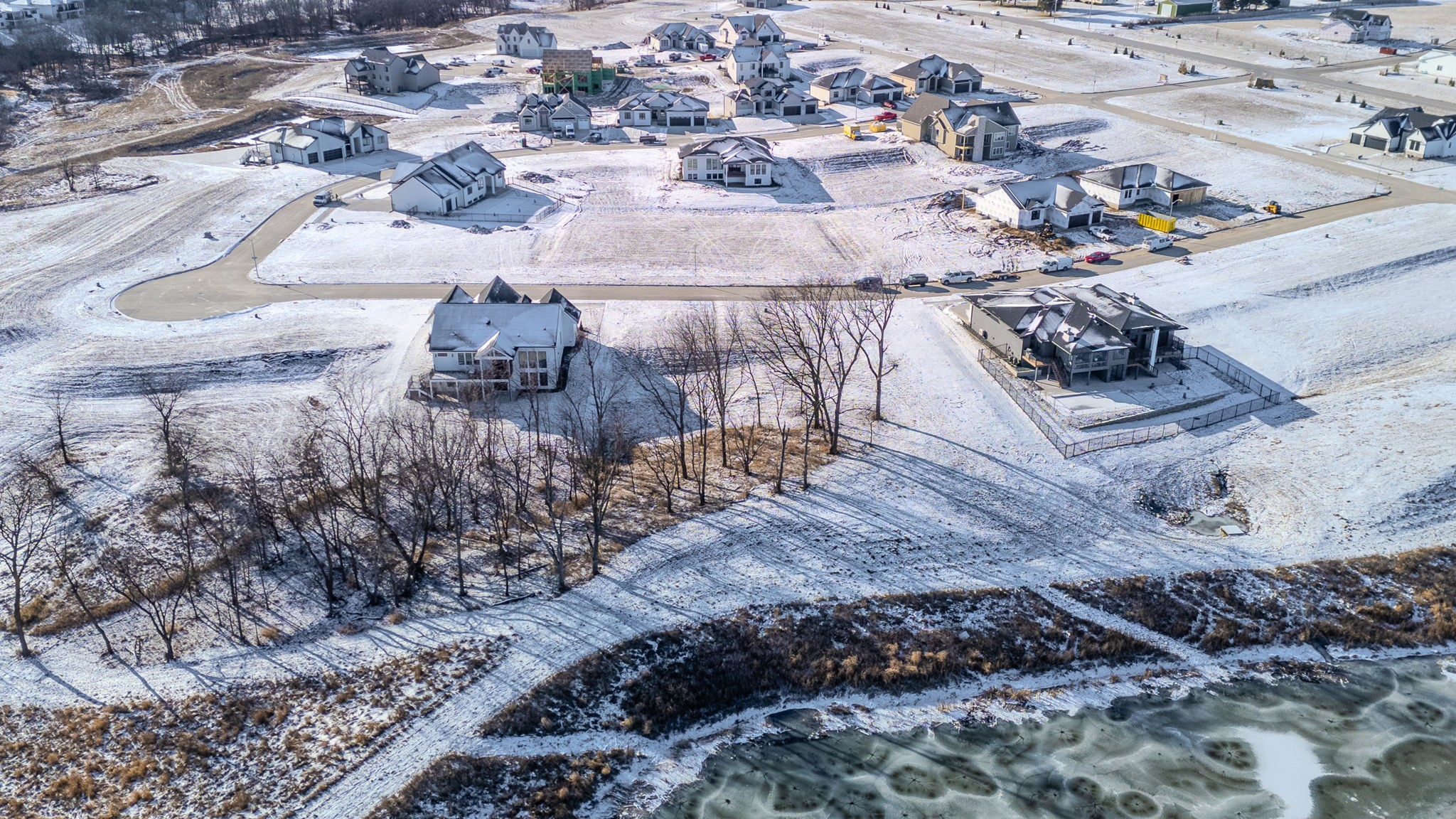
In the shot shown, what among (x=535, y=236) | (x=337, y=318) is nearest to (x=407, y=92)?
(x=535, y=236)

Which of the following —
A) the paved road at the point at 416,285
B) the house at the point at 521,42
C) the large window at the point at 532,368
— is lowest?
the large window at the point at 532,368

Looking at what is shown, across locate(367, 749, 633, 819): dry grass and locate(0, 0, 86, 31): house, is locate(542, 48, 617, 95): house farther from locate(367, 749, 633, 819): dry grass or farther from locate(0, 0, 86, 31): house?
locate(367, 749, 633, 819): dry grass

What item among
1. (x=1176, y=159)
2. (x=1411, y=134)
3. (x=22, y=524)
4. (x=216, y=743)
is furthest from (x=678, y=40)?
(x=216, y=743)

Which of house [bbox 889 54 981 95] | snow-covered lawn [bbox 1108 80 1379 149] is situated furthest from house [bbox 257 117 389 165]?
snow-covered lawn [bbox 1108 80 1379 149]

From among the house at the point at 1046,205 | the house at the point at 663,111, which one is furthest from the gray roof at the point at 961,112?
the house at the point at 663,111

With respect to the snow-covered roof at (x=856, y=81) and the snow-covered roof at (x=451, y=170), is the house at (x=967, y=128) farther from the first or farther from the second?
the snow-covered roof at (x=451, y=170)

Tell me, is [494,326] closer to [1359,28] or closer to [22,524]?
[22,524]

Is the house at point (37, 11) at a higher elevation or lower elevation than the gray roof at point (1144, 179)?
higher
